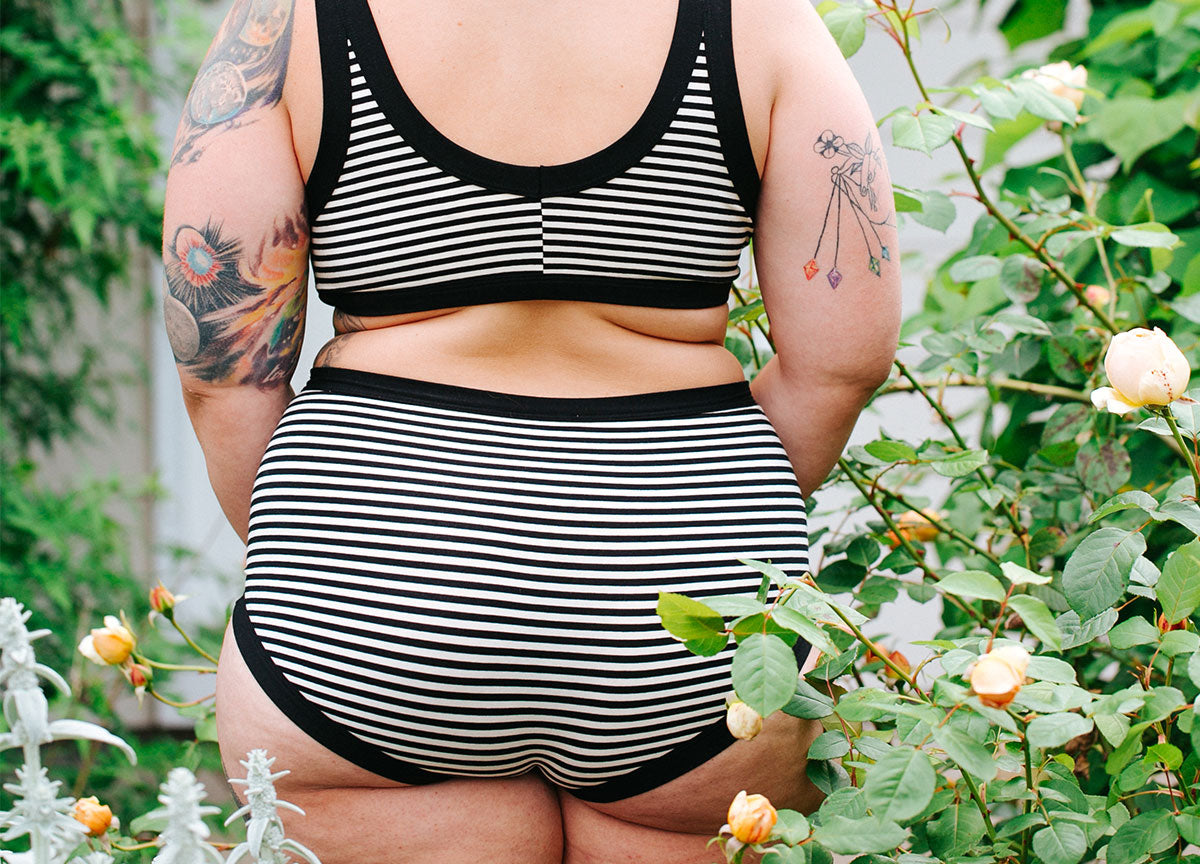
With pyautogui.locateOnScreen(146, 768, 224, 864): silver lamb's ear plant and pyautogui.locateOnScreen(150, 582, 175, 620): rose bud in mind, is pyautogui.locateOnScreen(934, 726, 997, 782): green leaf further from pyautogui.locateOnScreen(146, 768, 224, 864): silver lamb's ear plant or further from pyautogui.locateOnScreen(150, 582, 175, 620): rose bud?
pyautogui.locateOnScreen(150, 582, 175, 620): rose bud

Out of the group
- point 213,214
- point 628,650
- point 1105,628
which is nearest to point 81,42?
point 213,214

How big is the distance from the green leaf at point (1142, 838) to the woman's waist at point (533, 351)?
1.83ft

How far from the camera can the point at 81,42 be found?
8.82ft

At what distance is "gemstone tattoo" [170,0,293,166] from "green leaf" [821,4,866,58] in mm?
652

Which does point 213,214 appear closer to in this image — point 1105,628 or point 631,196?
point 631,196

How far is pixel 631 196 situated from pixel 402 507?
1.21 ft

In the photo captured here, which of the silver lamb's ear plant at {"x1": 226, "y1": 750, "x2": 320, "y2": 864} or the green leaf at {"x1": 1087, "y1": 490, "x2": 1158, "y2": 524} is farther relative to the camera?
the green leaf at {"x1": 1087, "y1": 490, "x2": 1158, "y2": 524}

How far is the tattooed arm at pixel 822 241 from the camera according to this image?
1.08 meters

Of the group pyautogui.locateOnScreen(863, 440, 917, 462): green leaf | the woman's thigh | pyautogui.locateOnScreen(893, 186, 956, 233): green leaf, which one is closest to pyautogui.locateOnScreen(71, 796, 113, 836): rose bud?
the woman's thigh

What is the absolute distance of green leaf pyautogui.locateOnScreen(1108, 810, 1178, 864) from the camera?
89 centimetres

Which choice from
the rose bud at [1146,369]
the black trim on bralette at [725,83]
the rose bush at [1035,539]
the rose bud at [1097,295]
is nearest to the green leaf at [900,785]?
the rose bush at [1035,539]

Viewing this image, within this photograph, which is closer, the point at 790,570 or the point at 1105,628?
the point at 1105,628

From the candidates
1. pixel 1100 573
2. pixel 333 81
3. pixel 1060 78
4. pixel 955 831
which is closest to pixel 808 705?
pixel 955 831

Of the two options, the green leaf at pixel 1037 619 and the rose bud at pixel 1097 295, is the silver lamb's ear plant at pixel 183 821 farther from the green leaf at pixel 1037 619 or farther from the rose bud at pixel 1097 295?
the rose bud at pixel 1097 295
